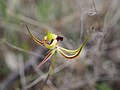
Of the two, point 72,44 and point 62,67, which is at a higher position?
point 72,44

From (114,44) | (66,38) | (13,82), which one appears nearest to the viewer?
(13,82)

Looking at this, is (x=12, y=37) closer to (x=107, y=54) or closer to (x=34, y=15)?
(x=34, y=15)

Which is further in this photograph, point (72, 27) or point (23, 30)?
point (72, 27)

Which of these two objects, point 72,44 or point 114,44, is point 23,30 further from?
point 114,44

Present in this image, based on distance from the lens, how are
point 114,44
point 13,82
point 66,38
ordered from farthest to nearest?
1. point 114,44
2. point 66,38
3. point 13,82

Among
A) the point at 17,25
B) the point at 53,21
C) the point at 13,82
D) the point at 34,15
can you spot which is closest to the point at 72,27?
the point at 53,21

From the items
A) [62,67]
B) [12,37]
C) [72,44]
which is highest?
[12,37]
